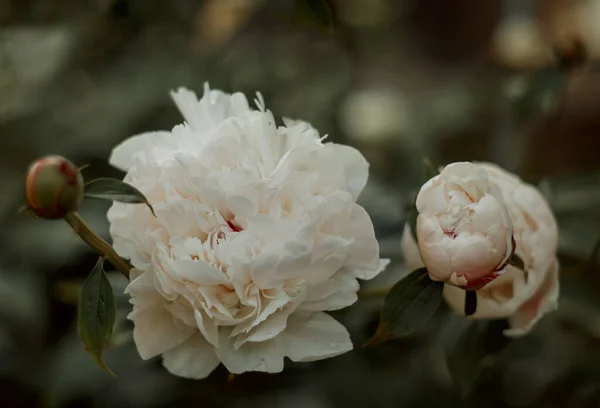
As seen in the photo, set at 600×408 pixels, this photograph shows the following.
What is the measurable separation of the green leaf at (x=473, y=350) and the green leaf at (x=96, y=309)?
0.20m

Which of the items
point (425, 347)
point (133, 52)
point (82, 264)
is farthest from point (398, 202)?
point (133, 52)

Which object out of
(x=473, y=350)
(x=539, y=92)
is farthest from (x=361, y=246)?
(x=539, y=92)

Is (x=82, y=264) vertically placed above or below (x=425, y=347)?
above

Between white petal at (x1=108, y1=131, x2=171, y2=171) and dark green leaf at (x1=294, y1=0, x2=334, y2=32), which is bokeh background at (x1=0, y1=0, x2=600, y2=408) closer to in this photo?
dark green leaf at (x1=294, y1=0, x2=334, y2=32)

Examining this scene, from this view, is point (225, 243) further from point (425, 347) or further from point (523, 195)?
point (425, 347)

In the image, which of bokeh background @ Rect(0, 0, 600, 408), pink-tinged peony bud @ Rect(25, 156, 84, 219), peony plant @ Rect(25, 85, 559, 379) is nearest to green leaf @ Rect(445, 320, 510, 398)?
bokeh background @ Rect(0, 0, 600, 408)

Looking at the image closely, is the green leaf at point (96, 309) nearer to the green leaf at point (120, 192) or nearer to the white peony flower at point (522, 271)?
the green leaf at point (120, 192)

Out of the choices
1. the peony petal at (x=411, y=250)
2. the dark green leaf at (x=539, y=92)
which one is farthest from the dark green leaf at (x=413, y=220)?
the dark green leaf at (x=539, y=92)

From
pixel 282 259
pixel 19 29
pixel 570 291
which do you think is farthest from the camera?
pixel 19 29

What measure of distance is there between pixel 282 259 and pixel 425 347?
315mm

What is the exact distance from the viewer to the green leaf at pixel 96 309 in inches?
11.2

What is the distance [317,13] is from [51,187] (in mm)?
193

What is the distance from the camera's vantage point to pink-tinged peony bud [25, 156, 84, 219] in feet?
0.80

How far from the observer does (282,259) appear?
0.89 feet
